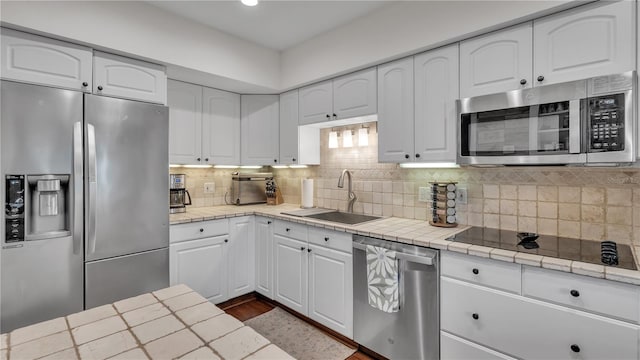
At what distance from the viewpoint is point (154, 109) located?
235cm

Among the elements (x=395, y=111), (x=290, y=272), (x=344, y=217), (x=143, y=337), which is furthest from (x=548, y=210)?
(x=143, y=337)

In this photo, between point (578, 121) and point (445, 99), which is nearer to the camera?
point (578, 121)

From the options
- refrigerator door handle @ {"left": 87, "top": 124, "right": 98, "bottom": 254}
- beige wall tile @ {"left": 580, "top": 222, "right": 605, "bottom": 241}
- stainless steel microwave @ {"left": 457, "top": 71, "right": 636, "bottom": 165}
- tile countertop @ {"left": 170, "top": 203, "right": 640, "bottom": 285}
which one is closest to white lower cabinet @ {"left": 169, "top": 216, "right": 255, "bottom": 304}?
tile countertop @ {"left": 170, "top": 203, "right": 640, "bottom": 285}

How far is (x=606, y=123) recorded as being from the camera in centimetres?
149

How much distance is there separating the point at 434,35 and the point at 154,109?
2090 mm

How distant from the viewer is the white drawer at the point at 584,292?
1.30 m

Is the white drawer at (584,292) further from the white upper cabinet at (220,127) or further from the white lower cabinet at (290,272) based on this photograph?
the white upper cabinet at (220,127)

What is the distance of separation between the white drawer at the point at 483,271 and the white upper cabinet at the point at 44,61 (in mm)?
2576

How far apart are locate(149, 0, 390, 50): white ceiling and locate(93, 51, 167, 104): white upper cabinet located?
49cm

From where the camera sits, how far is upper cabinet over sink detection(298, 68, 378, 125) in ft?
8.25

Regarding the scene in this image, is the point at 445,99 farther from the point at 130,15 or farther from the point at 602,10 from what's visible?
the point at 130,15

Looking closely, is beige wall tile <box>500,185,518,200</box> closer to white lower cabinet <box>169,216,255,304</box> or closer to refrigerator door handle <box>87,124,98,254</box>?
white lower cabinet <box>169,216,255,304</box>

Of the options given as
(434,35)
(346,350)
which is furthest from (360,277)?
(434,35)

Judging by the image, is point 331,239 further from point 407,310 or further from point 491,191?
point 491,191
